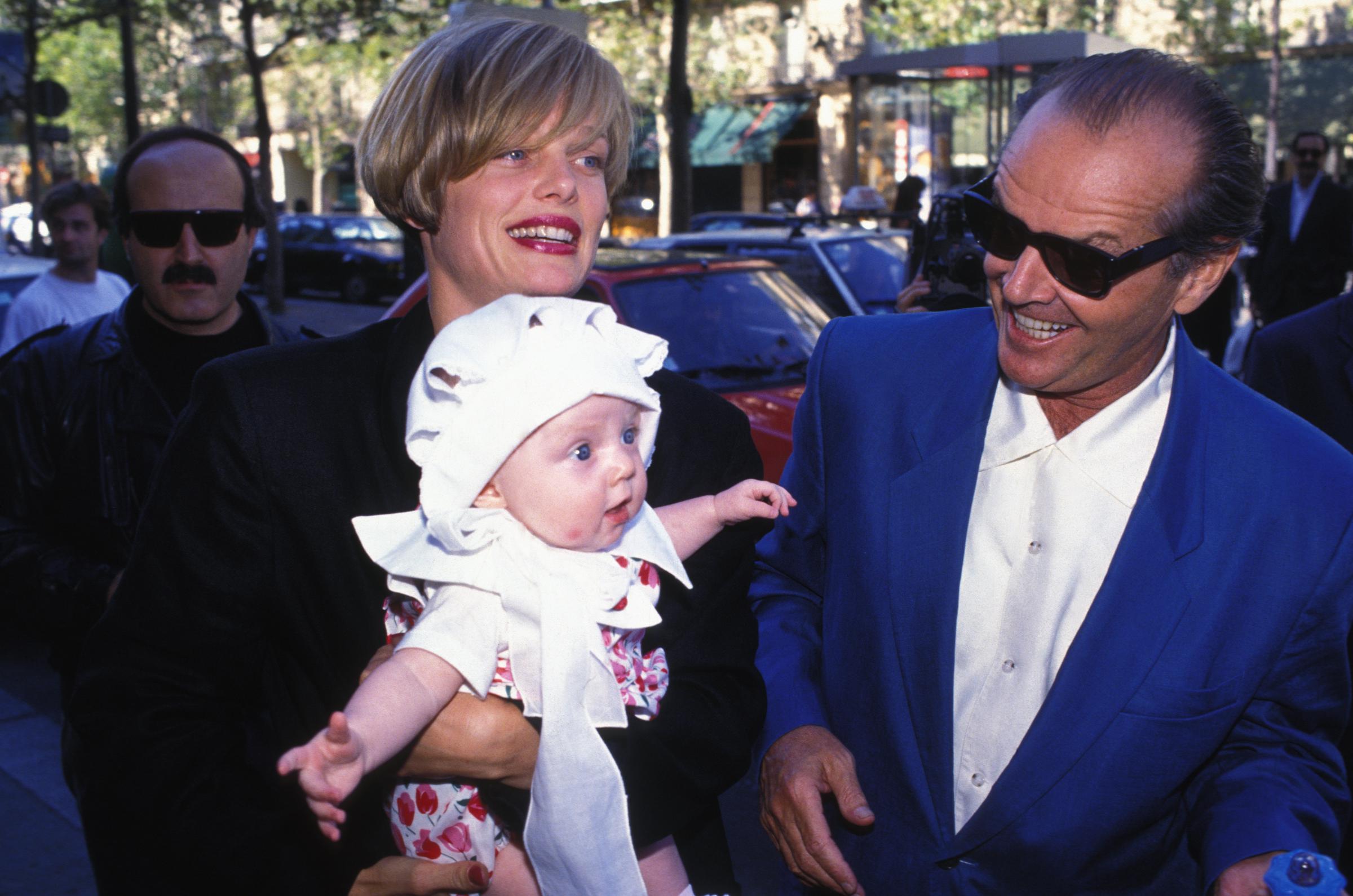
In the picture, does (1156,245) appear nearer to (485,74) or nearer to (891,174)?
(485,74)

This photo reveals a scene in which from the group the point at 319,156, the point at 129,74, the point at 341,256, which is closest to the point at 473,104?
the point at 129,74

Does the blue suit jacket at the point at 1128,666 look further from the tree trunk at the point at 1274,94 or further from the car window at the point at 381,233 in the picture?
the tree trunk at the point at 1274,94

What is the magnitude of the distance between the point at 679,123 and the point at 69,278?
485 inches

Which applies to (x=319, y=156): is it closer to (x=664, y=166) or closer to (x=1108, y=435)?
(x=664, y=166)

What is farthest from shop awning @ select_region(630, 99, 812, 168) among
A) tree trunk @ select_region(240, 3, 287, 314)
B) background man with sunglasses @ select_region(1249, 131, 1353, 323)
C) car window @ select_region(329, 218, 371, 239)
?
background man with sunglasses @ select_region(1249, 131, 1353, 323)

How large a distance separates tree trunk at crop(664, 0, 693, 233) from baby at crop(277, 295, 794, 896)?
638 inches

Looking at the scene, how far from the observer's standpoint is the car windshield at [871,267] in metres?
9.05

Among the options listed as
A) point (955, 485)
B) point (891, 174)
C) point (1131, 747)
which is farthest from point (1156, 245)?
point (891, 174)

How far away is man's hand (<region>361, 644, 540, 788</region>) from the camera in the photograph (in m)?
1.74

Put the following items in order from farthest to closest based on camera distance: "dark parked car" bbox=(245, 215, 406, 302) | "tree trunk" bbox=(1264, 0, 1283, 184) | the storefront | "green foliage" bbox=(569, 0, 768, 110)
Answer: "green foliage" bbox=(569, 0, 768, 110), "tree trunk" bbox=(1264, 0, 1283, 184), "dark parked car" bbox=(245, 215, 406, 302), the storefront

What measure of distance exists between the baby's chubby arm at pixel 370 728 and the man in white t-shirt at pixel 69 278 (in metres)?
5.15

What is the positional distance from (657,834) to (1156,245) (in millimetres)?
1312

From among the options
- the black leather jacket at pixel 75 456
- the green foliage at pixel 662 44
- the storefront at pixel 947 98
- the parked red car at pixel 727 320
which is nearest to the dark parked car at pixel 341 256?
the green foliage at pixel 662 44

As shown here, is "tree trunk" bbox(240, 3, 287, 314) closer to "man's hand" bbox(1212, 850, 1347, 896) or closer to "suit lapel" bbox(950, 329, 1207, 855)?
"suit lapel" bbox(950, 329, 1207, 855)
